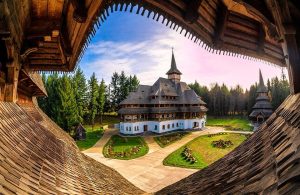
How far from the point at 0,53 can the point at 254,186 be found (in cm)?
524

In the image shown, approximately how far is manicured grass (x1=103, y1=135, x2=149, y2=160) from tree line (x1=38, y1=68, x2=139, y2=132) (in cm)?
1042

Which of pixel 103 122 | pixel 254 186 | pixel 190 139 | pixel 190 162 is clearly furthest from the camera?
pixel 103 122

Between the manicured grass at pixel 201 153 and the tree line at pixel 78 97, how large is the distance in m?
17.7

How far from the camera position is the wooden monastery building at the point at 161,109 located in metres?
46.4

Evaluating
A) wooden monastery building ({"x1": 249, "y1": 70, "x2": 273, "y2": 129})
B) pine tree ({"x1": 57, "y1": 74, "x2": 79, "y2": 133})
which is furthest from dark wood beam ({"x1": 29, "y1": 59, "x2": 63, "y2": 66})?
pine tree ({"x1": 57, "y1": 74, "x2": 79, "y2": 133})

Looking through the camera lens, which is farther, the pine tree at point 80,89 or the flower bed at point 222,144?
the pine tree at point 80,89

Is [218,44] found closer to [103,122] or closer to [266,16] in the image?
[266,16]

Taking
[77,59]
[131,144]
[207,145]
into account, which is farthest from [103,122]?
[77,59]

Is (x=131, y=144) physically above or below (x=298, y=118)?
below

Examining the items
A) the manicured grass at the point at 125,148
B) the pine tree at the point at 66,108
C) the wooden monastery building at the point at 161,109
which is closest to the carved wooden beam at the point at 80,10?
the manicured grass at the point at 125,148

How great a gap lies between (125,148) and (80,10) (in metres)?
32.0

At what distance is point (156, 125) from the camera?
4728 cm

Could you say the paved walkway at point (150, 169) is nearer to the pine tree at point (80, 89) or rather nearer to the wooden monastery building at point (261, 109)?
the wooden monastery building at point (261, 109)

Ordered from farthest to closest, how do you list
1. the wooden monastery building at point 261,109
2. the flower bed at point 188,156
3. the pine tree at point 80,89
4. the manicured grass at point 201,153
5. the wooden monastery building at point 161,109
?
the pine tree at point 80,89
the wooden monastery building at point 161,109
the wooden monastery building at point 261,109
the flower bed at point 188,156
the manicured grass at point 201,153
